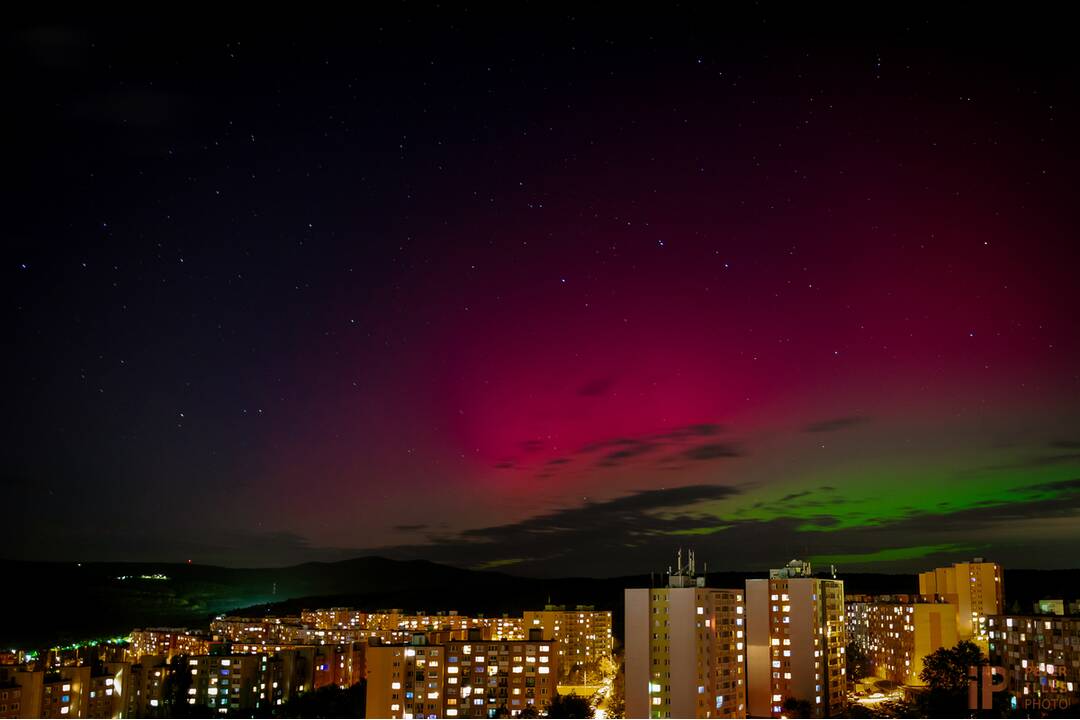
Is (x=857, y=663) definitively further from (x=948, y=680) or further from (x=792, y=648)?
(x=792, y=648)

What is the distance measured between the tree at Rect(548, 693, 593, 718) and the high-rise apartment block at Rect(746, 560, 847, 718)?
9.21ft

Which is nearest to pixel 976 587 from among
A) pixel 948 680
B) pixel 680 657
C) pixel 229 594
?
pixel 948 680

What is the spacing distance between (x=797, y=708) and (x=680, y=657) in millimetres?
2385

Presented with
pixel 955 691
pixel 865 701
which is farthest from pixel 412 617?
pixel 955 691

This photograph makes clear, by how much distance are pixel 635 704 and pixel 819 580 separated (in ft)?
13.0

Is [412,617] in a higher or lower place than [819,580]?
lower

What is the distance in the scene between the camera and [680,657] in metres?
13.5

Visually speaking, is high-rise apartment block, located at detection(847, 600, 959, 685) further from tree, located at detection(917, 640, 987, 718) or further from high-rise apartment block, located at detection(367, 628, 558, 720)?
high-rise apartment block, located at detection(367, 628, 558, 720)

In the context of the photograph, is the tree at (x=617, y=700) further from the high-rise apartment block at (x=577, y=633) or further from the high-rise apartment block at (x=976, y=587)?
the high-rise apartment block at (x=976, y=587)

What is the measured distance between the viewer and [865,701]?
16312 millimetres

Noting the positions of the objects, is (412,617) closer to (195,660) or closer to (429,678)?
(195,660)

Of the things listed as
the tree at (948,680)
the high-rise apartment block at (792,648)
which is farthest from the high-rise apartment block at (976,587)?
the high-rise apartment block at (792,648)

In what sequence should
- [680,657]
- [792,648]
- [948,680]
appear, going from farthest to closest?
[948,680] → [792,648] → [680,657]

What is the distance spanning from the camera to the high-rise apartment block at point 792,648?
14758 millimetres
